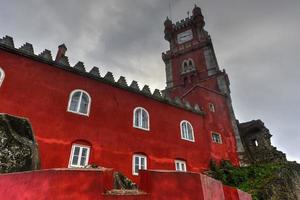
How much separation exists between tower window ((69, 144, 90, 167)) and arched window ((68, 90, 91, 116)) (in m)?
2.15

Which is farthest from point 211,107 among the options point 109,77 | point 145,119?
point 109,77

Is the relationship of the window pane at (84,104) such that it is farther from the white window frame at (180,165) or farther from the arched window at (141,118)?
the white window frame at (180,165)

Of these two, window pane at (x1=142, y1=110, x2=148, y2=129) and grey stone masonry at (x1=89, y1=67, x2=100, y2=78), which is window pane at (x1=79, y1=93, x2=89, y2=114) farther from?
window pane at (x1=142, y1=110, x2=148, y2=129)

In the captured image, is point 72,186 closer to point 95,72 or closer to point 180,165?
point 95,72

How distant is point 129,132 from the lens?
50.7 feet

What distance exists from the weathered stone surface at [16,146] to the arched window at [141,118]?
8135 millimetres

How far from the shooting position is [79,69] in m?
15.0

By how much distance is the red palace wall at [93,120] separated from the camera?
39.3 feet

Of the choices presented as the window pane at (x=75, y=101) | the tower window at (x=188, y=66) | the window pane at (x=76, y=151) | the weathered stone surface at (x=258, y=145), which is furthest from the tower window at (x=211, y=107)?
the window pane at (x=76, y=151)

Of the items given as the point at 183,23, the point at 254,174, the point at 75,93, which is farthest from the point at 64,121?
the point at 183,23

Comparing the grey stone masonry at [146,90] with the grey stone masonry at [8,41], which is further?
the grey stone masonry at [146,90]

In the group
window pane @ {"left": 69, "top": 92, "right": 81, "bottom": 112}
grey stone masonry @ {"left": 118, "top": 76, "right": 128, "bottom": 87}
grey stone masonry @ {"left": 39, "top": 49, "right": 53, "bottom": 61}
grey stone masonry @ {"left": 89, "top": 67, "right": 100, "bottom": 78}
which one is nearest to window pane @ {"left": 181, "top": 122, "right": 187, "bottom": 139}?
grey stone masonry @ {"left": 118, "top": 76, "right": 128, "bottom": 87}

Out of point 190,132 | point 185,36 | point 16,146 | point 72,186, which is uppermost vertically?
point 185,36

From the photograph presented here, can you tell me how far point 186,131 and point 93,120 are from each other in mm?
8643
